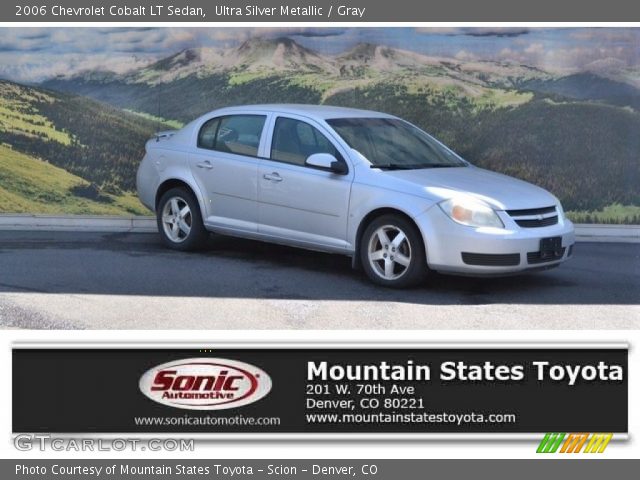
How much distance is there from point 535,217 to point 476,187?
568mm

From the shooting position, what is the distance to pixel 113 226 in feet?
52.5

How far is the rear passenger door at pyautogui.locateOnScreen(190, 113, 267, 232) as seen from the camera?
13.1m

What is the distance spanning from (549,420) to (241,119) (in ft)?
19.0

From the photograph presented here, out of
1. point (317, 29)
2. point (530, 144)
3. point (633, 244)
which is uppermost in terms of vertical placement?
point (317, 29)

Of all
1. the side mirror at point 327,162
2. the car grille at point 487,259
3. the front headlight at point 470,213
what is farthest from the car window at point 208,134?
the car grille at point 487,259

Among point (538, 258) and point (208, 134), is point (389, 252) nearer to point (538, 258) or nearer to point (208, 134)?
point (538, 258)

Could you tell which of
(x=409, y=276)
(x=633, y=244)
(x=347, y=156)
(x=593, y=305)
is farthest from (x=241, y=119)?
(x=633, y=244)

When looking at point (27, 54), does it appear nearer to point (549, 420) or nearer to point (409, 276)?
point (409, 276)

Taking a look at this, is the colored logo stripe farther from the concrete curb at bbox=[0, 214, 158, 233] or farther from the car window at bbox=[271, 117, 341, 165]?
the concrete curb at bbox=[0, 214, 158, 233]

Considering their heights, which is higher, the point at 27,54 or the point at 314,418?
the point at 27,54

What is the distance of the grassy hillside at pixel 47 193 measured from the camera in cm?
1627

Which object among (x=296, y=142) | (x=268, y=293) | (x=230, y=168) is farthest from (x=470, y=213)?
(x=230, y=168)

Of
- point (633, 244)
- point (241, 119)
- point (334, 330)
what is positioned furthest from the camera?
point (633, 244)

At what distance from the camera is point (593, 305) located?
11812 millimetres
